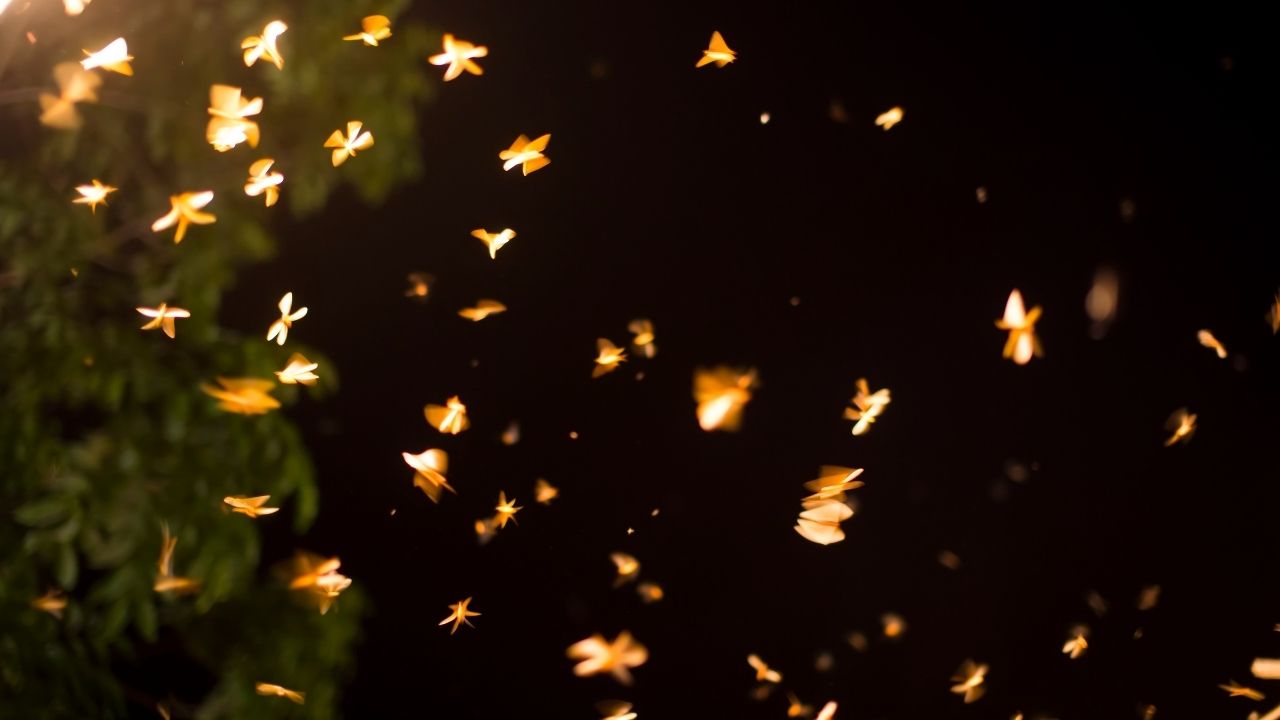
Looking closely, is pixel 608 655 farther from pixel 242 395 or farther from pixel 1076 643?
pixel 242 395

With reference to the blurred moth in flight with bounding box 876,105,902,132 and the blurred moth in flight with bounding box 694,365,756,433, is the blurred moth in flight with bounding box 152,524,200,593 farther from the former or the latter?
the blurred moth in flight with bounding box 876,105,902,132

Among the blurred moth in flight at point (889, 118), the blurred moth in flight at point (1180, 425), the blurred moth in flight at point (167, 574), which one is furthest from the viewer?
the blurred moth in flight at point (1180, 425)

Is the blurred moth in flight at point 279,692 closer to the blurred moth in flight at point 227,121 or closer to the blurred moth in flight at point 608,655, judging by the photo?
the blurred moth in flight at point 227,121

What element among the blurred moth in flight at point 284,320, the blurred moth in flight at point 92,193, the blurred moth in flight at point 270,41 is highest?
the blurred moth in flight at point 270,41

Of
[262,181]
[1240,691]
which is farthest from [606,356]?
[1240,691]

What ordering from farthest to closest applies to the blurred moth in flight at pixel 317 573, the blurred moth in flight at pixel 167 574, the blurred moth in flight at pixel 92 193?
1. the blurred moth in flight at pixel 317 573
2. the blurred moth in flight at pixel 92 193
3. the blurred moth in flight at pixel 167 574

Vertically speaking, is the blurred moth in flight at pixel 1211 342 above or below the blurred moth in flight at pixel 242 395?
below

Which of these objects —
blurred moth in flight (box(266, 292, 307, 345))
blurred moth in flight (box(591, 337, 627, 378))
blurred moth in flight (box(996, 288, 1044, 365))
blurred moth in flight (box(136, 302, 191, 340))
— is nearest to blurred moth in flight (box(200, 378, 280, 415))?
blurred moth in flight (box(136, 302, 191, 340))

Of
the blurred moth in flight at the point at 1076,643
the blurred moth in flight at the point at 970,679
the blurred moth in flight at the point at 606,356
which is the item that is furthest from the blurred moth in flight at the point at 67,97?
the blurred moth in flight at the point at 1076,643
